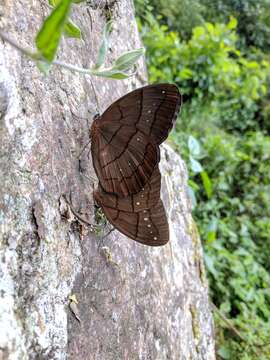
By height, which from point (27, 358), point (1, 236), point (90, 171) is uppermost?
point (90, 171)

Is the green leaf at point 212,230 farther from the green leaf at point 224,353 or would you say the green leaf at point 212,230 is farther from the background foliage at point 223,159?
the green leaf at point 224,353

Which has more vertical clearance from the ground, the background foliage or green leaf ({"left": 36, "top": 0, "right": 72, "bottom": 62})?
the background foliage

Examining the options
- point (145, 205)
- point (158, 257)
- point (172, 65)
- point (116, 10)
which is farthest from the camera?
point (172, 65)

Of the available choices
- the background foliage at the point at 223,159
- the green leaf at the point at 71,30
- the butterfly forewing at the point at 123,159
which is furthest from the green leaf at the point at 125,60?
the background foliage at the point at 223,159

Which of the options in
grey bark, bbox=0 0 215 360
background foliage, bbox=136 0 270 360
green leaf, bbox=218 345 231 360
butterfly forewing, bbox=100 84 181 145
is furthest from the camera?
background foliage, bbox=136 0 270 360

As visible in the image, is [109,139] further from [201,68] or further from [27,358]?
[201,68]

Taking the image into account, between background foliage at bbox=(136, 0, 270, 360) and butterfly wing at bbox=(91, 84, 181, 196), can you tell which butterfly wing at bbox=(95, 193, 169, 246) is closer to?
butterfly wing at bbox=(91, 84, 181, 196)

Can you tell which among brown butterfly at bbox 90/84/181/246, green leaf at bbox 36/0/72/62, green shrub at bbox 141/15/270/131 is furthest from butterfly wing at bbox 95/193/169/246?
green shrub at bbox 141/15/270/131

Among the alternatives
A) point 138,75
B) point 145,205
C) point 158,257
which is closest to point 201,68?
point 138,75

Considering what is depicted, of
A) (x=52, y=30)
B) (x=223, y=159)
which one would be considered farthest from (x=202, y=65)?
(x=52, y=30)
